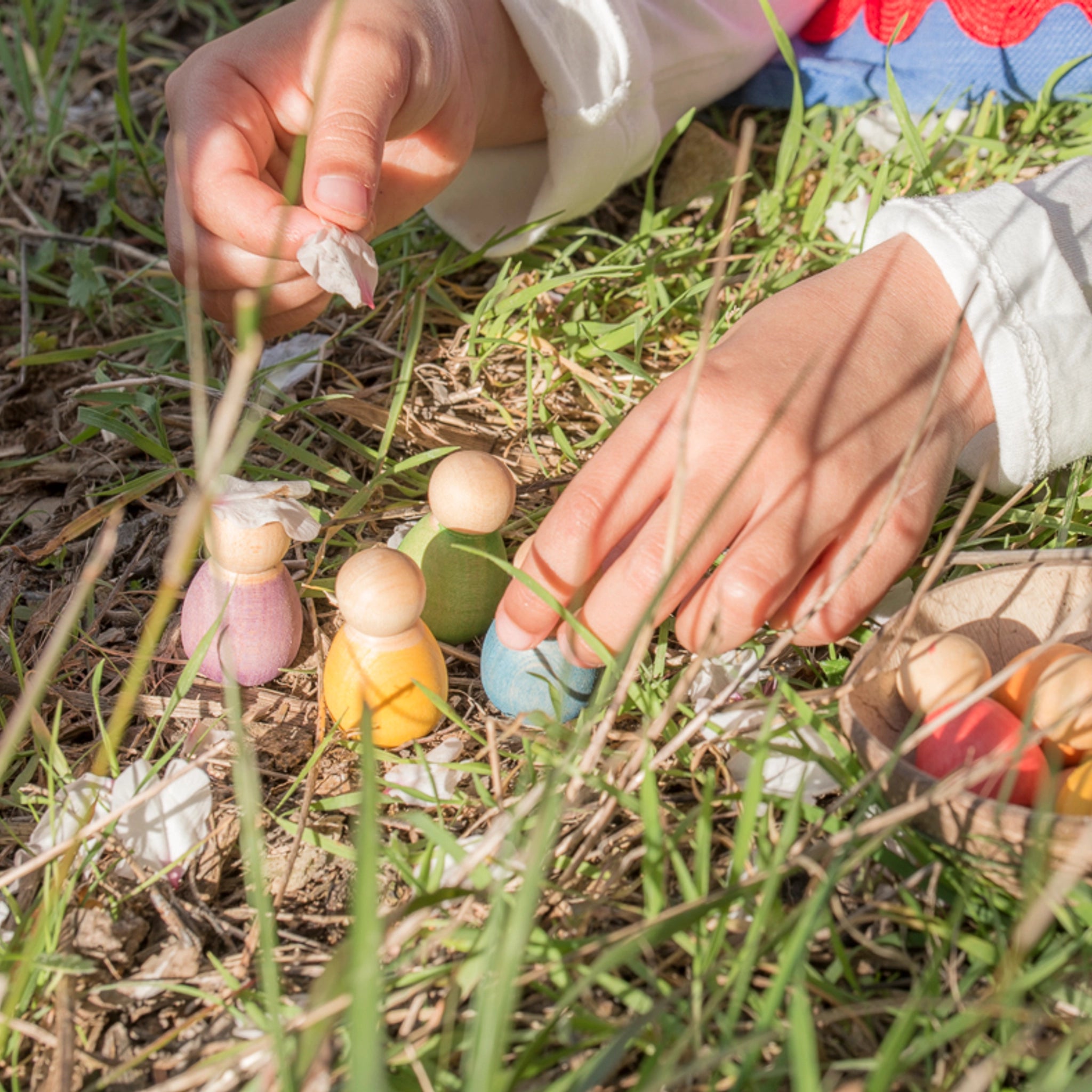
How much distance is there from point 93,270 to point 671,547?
1.20 m

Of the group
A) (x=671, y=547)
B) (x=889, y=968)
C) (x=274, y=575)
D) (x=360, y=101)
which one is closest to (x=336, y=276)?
(x=360, y=101)

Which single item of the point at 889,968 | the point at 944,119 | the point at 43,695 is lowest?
the point at 43,695

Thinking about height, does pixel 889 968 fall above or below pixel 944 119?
below

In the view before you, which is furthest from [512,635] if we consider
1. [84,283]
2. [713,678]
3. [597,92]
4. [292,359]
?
[84,283]

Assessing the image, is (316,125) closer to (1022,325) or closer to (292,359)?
(292,359)

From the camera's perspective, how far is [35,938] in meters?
0.72

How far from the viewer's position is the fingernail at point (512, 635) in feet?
3.18

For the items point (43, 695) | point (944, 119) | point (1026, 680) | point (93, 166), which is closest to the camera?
point (1026, 680)

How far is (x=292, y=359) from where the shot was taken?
1380mm

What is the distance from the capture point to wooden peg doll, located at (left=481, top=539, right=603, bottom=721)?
100cm

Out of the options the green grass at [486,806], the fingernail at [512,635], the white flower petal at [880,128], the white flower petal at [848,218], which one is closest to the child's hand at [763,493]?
the fingernail at [512,635]

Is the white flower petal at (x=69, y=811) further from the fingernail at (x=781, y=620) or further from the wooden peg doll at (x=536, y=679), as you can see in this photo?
the fingernail at (x=781, y=620)

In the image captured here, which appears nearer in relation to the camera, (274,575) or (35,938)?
(35,938)

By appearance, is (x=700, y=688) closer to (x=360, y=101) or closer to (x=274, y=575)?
(x=274, y=575)
